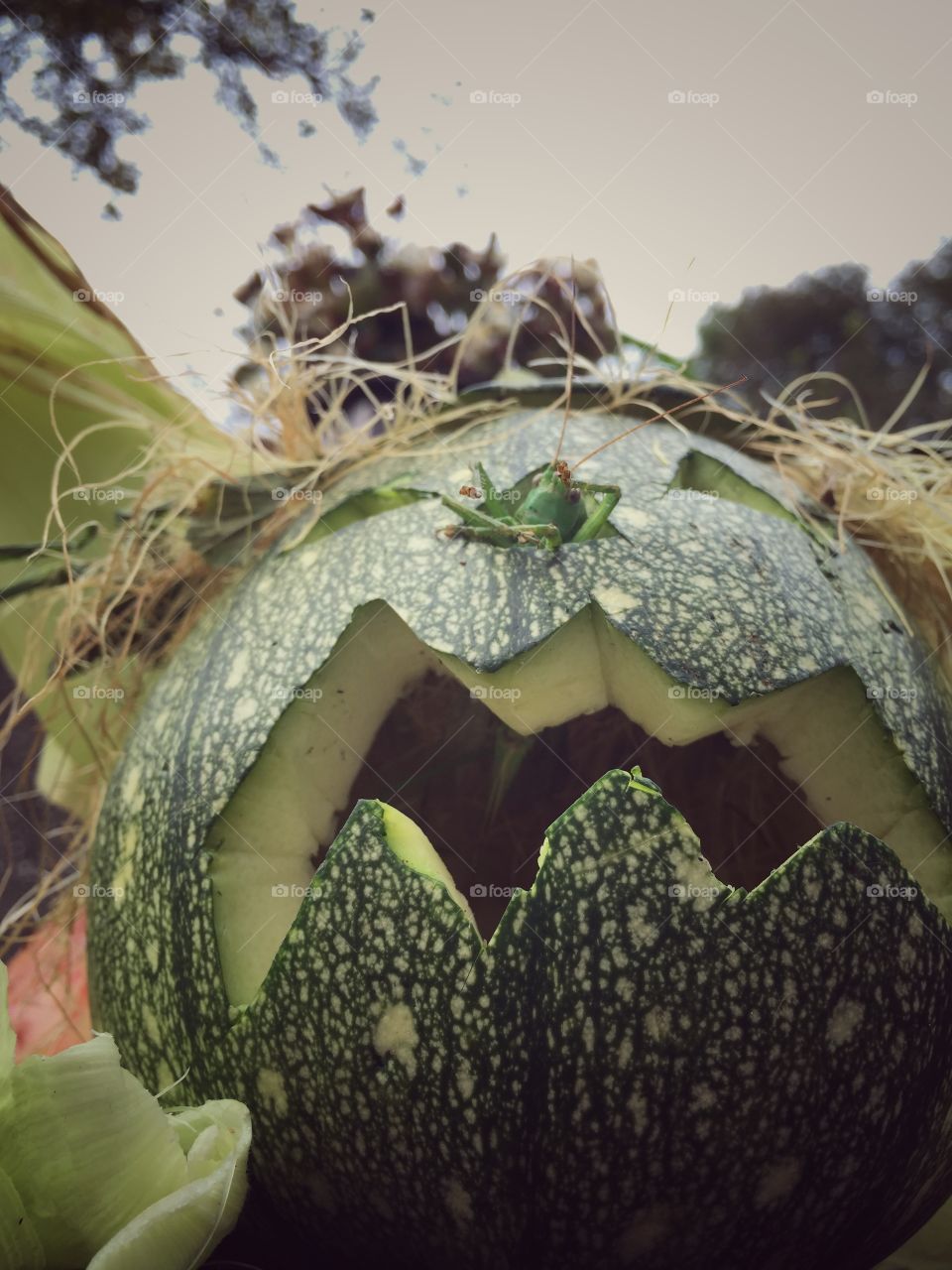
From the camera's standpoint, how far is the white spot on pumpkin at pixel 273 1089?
0.82 meters

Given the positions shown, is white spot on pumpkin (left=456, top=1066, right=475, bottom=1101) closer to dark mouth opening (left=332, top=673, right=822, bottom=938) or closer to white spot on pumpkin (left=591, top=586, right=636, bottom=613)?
dark mouth opening (left=332, top=673, right=822, bottom=938)

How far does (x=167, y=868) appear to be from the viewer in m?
0.89

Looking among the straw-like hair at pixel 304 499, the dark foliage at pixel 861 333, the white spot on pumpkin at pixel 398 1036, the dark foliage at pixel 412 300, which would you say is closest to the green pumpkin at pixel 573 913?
the white spot on pumpkin at pixel 398 1036

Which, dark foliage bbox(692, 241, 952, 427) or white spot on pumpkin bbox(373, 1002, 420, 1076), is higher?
dark foliage bbox(692, 241, 952, 427)

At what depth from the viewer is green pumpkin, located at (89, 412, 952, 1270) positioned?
29.6 inches

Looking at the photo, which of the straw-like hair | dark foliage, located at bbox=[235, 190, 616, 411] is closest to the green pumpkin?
the straw-like hair

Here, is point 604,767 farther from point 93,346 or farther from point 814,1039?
point 93,346

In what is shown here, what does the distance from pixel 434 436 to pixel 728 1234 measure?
2.34 ft

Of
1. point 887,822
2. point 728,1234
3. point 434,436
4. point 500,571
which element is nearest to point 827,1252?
point 728,1234

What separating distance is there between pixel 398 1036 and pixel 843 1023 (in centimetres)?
30

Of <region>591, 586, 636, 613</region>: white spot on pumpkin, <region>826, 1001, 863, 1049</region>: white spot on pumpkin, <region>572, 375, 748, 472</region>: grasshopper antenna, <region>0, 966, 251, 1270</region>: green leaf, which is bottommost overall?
<region>0, 966, 251, 1270</region>: green leaf

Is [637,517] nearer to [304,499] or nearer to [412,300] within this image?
[304,499]

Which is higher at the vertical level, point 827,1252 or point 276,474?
point 276,474

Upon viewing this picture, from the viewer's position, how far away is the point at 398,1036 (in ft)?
2.52
